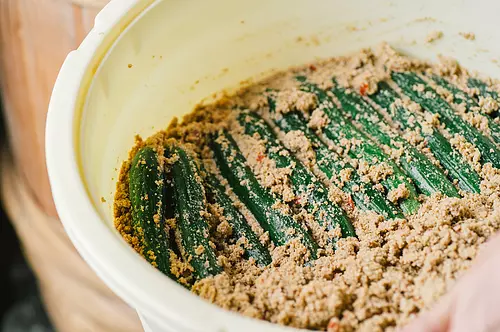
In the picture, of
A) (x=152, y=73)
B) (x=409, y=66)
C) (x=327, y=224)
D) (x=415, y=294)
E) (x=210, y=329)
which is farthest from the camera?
(x=409, y=66)

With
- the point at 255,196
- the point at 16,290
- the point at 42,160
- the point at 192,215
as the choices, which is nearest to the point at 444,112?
the point at 255,196

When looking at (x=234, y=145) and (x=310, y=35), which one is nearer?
(x=234, y=145)

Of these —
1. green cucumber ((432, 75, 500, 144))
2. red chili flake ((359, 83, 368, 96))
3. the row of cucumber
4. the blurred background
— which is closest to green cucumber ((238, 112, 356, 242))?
the row of cucumber

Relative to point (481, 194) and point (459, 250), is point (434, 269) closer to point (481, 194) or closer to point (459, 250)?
point (459, 250)

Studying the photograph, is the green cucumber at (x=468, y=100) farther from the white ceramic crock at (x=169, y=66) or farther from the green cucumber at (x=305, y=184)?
the green cucumber at (x=305, y=184)

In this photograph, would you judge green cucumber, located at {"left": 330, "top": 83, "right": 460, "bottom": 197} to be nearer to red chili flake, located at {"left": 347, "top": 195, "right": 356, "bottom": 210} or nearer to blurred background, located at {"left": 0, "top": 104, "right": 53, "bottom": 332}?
red chili flake, located at {"left": 347, "top": 195, "right": 356, "bottom": 210}

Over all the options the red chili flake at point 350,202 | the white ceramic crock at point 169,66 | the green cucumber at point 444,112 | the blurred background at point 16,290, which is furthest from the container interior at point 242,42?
the blurred background at point 16,290

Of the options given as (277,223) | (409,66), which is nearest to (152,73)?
(277,223)

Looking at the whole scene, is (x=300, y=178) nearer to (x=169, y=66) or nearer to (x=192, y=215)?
(x=192, y=215)

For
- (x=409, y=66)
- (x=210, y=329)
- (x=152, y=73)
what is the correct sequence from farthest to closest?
(x=409, y=66) < (x=152, y=73) < (x=210, y=329)
